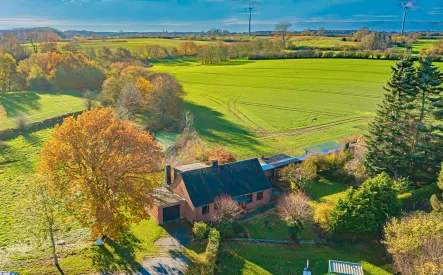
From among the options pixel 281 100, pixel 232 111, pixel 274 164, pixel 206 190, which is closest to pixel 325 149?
pixel 274 164

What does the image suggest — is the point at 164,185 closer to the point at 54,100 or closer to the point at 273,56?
the point at 54,100

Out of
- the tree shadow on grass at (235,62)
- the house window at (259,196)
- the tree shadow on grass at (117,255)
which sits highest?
the tree shadow on grass at (235,62)

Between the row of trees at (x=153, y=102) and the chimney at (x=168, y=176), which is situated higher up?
the row of trees at (x=153, y=102)

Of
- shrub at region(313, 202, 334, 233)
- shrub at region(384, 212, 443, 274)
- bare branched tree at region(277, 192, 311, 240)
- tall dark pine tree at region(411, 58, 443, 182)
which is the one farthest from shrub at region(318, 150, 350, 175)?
shrub at region(384, 212, 443, 274)

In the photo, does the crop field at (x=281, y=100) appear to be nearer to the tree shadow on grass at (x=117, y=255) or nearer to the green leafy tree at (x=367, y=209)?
the green leafy tree at (x=367, y=209)

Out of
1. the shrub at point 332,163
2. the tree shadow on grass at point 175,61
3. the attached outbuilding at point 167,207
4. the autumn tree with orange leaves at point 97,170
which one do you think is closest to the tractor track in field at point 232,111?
the shrub at point 332,163

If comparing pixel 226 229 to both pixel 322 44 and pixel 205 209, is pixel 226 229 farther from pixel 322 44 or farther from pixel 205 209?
pixel 322 44
